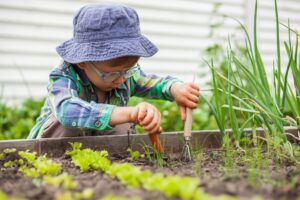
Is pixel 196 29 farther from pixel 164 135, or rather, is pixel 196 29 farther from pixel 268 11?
pixel 164 135

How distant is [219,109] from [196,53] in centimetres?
341

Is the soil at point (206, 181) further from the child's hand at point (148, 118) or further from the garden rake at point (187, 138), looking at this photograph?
the child's hand at point (148, 118)

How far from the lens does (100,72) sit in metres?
2.26

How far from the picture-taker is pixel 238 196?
114 centimetres

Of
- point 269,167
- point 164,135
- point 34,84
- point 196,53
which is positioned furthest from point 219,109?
point 196,53

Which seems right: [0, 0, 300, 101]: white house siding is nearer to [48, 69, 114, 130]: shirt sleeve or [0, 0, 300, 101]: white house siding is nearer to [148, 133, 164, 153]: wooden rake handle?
[48, 69, 114, 130]: shirt sleeve

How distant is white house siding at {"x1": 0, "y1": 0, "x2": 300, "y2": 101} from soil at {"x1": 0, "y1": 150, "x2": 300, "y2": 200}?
6.87ft

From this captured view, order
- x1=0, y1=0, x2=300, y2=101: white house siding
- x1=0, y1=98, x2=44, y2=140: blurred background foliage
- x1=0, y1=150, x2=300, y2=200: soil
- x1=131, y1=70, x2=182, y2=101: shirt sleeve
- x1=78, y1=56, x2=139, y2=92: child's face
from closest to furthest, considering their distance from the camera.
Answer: x1=0, y1=150, x2=300, y2=200: soil → x1=78, y1=56, x2=139, y2=92: child's face → x1=131, y1=70, x2=182, y2=101: shirt sleeve → x1=0, y1=98, x2=44, y2=140: blurred background foliage → x1=0, y1=0, x2=300, y2=101: white house siding

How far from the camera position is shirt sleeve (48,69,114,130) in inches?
81.8

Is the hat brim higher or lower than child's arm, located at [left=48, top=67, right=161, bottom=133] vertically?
higher

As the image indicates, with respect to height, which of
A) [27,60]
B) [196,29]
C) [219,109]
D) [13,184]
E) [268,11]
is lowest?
[13,184]

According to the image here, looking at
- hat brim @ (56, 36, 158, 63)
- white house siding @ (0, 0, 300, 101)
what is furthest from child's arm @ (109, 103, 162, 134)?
white house siding @ (0, 0, 300, 101)

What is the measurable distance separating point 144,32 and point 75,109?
3165 mm

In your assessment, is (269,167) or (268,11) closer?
Result: (269,167)
